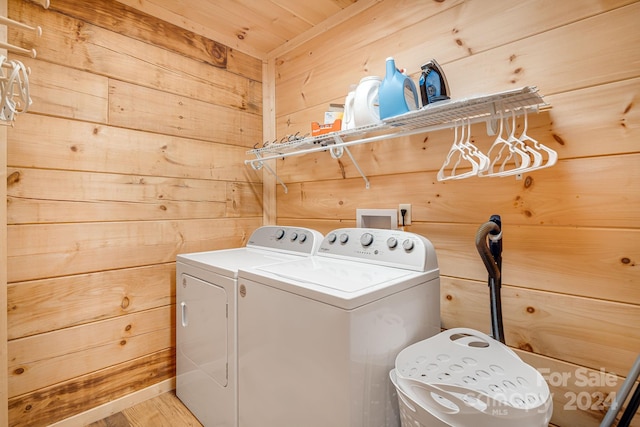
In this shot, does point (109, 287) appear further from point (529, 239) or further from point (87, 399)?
point (529, 239)

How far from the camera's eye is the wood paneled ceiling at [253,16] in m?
1.78

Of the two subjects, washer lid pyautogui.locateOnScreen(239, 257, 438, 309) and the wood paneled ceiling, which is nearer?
washer lid pyautogui.locateOnScreen(239, 257, 438, 309)

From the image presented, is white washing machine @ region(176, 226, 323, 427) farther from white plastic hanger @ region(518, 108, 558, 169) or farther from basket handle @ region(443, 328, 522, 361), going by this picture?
white plastic hanger @ region(518, 108, 558, 169)

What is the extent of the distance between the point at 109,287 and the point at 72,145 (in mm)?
723

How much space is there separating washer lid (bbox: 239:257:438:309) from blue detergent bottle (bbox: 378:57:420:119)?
26.3 inches

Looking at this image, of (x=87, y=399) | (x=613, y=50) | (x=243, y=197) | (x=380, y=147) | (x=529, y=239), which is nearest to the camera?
(x=613, y=50)

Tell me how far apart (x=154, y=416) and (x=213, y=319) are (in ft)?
2.26

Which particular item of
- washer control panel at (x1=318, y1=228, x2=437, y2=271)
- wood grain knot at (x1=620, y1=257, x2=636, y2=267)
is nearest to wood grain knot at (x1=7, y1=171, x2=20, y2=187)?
washer control panel at (x1=318, y1=228, x2=437, y2=271)

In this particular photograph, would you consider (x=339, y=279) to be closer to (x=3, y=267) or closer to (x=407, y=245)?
(x=407, y=245)

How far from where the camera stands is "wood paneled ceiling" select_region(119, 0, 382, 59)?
1782 mm

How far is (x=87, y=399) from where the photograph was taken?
1575mm

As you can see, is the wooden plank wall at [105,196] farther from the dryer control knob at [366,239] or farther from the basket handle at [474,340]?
the basket handle at [474,340]

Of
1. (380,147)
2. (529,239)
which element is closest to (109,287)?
(380,147)

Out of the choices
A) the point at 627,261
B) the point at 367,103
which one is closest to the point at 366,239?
the point at 367,103
